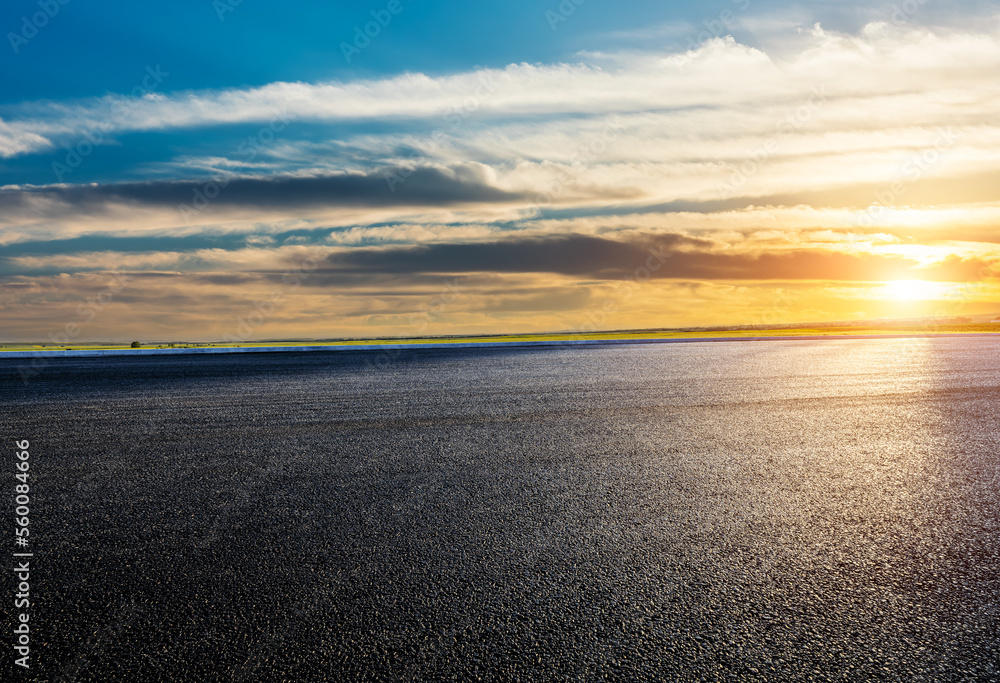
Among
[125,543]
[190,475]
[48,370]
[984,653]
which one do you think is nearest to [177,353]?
[48,370]

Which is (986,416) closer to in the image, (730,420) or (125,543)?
Answer: (730,420)

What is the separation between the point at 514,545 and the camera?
14.3ft

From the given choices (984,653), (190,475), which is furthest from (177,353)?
(984,653)

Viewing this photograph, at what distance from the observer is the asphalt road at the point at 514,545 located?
3.00 meters

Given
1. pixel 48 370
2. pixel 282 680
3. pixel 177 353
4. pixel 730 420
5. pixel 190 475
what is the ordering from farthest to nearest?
1. pixel 177 353
2. pixel 48 370
3. pixel 730 420
4. pixel 190 475
5. pixel 282 680

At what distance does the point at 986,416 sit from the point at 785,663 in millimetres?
9162

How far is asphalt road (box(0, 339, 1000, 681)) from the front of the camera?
3.00 m

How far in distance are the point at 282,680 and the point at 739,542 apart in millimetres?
3071

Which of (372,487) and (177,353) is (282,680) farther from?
(177,353)

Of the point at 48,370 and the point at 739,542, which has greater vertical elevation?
the point at 48,370

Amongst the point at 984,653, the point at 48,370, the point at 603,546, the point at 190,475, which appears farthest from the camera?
the point at 48,370

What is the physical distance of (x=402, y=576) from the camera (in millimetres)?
3824

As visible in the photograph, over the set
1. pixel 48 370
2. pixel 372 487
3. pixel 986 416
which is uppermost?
pixel 48 370

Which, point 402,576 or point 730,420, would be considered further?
point 730,420
